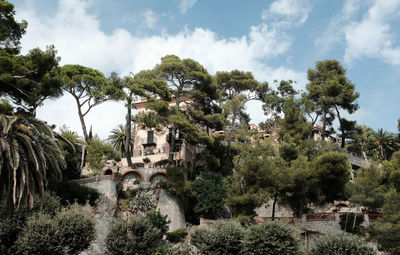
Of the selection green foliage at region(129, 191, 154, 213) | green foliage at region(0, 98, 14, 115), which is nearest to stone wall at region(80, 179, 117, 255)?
green foliage at region(129, 191, 154, 213)

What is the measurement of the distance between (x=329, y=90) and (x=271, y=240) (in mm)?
22202

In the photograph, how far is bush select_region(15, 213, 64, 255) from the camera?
20.5m

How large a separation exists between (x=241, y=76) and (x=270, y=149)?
45.3 ft

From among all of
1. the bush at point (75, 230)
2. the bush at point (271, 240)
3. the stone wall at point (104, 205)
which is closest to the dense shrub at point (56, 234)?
the bush at point (75, 230)

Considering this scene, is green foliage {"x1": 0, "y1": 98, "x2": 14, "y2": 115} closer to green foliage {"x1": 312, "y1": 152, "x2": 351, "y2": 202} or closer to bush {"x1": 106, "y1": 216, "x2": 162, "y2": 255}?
bush {"x1": 106, "y1": 216, "x2": 162, "y2": 255}

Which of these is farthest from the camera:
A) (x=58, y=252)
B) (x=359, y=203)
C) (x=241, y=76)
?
(x=241, y=76)

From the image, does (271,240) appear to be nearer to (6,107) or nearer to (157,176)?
(157,176)

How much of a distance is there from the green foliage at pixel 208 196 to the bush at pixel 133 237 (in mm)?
8318

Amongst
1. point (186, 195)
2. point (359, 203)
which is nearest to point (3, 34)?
point (186, 195)

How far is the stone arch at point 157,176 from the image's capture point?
32812 mm

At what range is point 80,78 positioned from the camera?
37562 millimetres

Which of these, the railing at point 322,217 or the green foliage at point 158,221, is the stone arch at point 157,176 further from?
the railing at point 322,217

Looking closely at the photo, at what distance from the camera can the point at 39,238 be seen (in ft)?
67.5

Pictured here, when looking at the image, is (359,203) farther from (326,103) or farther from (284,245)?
(326,103)
